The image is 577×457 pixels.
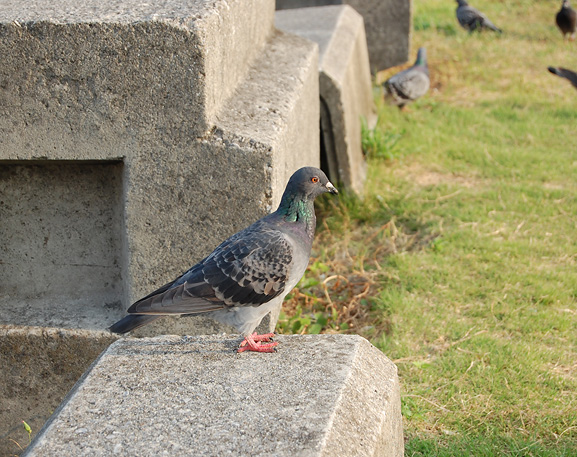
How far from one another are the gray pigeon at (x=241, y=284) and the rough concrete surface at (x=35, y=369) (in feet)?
2.33

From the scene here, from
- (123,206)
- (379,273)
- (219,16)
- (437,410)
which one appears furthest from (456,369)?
(219,16)

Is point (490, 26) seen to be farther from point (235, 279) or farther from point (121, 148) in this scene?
point (235, 279)

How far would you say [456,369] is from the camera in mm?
4055

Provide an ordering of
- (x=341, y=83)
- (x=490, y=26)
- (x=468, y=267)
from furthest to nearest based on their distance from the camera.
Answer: (x=490, y=26) → (x=341, y=83) → (x=468, y=267)

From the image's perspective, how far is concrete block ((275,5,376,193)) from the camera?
19.4 feet

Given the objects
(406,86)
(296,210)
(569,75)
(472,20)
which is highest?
(296,210)

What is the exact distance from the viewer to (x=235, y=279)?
312 centimetres

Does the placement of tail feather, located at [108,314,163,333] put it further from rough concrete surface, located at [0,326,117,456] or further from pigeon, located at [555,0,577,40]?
pigeon, located at [555,0,577,40]

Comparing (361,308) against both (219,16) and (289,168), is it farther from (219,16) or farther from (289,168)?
(219,16)

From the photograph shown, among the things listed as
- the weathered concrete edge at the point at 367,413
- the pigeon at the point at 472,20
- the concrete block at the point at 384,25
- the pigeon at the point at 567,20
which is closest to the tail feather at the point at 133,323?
the weathered concrete edge at the point at 367,413

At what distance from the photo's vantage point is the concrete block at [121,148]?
332 cm

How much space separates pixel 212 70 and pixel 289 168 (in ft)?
2.51

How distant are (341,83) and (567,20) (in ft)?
20.2

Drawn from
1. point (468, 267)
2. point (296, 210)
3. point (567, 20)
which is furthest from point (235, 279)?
point (567, 20)
